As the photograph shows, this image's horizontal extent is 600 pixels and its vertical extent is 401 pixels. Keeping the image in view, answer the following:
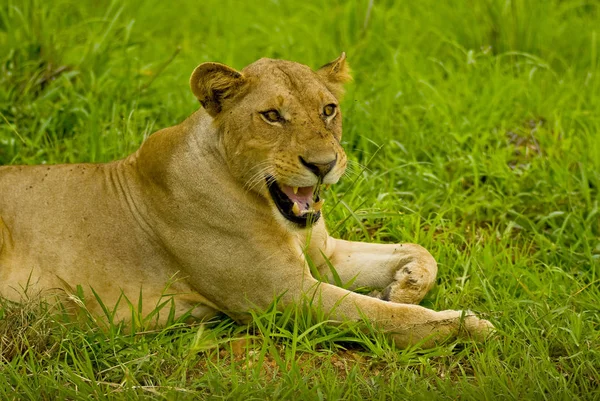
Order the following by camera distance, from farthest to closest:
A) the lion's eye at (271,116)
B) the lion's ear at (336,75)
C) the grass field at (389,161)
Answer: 1. the lion's ear at (336,75)
2. the lion's eye at (271,116)
3. the grass field at (389,161)

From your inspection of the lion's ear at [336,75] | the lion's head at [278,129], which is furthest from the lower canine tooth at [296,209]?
the lion's ear at [336,75]

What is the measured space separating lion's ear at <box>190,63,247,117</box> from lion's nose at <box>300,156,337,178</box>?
39 cm

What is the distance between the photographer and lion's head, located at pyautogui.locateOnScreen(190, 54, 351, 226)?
12.5 feet

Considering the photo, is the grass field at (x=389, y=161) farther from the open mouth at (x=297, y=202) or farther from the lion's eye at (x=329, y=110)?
the lion's eye at (x=329, y=110)

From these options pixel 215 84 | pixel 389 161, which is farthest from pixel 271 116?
pixel 389 161

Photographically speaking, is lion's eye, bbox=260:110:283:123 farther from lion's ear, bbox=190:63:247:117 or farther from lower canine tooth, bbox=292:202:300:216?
lower canine tooth, bbox=292:202:300:216

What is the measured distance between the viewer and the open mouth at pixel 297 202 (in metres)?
3.89

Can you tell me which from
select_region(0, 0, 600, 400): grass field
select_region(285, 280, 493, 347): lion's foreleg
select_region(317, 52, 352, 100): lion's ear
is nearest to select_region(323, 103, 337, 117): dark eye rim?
select_region(317, 52, 352, 100): lion's ear

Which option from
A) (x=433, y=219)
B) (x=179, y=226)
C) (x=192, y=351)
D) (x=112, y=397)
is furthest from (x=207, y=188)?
(x=433, y=219)

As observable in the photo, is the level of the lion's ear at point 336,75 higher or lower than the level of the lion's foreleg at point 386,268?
higher

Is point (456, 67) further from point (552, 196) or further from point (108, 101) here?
point (108, 101)

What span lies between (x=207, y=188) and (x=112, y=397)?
0.89 meters

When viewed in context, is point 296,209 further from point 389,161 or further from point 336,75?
point 389,161

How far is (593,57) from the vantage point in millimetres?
6453
